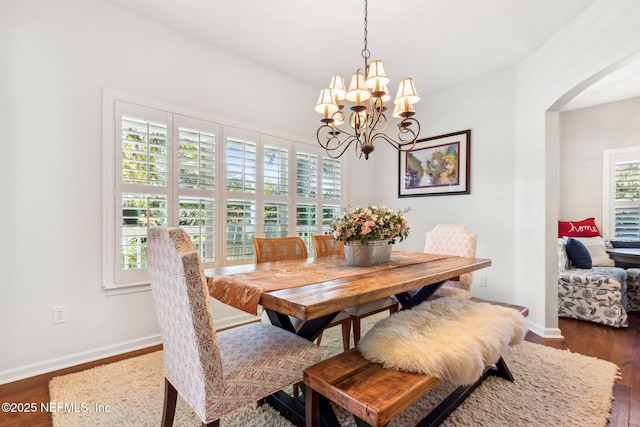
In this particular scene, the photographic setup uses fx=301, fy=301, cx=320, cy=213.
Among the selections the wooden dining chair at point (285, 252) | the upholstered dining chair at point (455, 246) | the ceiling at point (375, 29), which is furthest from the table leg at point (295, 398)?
the ceiling at point (375, 29)

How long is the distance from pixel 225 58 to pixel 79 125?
1457mm

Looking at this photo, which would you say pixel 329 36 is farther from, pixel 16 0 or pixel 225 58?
pixel 16 0

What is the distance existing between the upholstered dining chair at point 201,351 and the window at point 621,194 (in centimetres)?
494

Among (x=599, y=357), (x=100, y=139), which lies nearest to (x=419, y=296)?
(x=599, y=357)

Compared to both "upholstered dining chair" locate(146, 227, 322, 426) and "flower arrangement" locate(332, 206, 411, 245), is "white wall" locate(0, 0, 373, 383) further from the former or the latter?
"flower arrangement" locate(332, 206, 411, 245)

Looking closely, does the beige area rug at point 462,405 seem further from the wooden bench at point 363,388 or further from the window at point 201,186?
the window at point 201,186

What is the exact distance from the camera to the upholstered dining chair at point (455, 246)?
2.49m

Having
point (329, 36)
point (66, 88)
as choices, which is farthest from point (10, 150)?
point (329, 36)

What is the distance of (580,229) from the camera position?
13.6ft

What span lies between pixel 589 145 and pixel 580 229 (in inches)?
49.8

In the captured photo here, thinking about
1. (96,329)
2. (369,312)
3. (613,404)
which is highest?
(369,312)

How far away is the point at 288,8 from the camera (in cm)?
237

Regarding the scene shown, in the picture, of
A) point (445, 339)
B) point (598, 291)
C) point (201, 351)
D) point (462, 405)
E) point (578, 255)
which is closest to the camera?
point (201, 351)

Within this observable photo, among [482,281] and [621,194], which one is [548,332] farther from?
[621,194]
